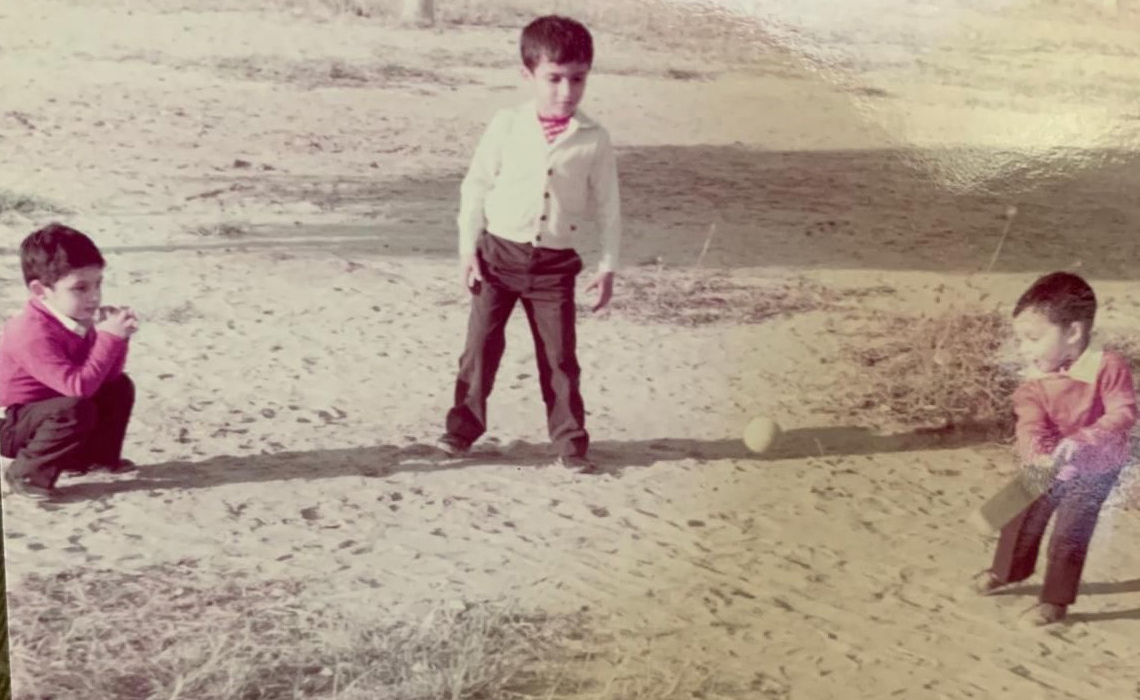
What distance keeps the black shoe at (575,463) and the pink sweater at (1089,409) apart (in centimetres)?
52

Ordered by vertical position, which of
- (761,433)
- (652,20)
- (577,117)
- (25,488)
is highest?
(652,20)

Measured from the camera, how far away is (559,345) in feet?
5.78

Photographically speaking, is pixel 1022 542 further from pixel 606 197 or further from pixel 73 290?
pixel 73 290

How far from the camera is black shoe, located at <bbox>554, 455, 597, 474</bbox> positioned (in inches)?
70.4

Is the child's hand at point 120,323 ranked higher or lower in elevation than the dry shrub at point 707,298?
lower

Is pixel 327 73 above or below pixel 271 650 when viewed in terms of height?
above

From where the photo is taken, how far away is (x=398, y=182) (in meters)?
1.77

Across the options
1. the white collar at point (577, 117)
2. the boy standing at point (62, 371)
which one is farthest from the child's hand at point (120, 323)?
the white collar at point (577, 117)

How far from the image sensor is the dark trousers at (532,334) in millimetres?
1727


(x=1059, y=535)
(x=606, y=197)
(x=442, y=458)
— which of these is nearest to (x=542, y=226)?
(x=606, y=197)

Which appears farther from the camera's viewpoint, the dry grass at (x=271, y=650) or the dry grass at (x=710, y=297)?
the dry grass at (x=710, y=297)

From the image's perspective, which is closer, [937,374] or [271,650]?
[271,650]

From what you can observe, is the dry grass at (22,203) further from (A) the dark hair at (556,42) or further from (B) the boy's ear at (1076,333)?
(B) the boy's ear at (1076,333)

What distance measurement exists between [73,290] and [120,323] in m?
0.07
